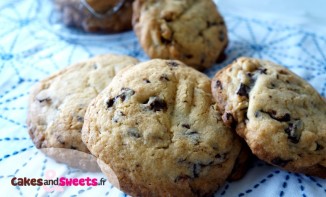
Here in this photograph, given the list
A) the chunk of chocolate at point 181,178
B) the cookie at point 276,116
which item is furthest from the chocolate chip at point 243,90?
the chunk of chocolate at point 181,178

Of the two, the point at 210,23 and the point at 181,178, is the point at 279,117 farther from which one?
the point at 210,23

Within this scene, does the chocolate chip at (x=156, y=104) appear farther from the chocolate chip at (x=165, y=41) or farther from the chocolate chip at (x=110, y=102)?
the chocolate chip at (x=165, y=41)

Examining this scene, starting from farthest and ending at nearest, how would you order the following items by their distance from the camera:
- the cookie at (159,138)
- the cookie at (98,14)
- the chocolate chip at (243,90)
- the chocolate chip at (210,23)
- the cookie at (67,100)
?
the cookie at (98,14) → the chocolate chip at (210,23) → the cookie at (67,100) → the chocolate chip at (243,90) → the cookie at (159,138)

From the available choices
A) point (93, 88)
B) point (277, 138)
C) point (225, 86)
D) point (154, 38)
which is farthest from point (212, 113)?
point (154, 38)

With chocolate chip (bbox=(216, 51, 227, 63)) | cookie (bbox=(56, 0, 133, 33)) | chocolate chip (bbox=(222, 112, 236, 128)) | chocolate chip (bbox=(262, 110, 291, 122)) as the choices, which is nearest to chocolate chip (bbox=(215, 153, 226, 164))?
chocolate chip (bbox=(222, 112, 236, 128))

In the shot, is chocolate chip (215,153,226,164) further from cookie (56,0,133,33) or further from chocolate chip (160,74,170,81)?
cookie (56,0,133,33)

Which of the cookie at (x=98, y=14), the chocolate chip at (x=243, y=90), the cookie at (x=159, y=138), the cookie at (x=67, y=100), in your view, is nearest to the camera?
the cookie at (x=159, y=138)
